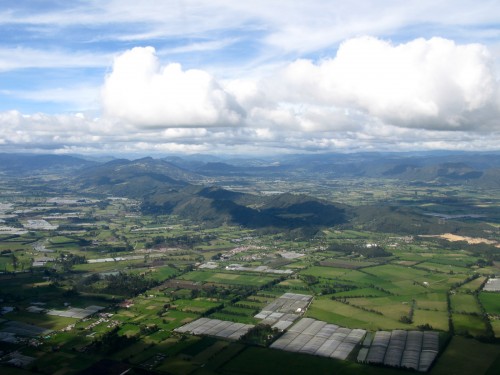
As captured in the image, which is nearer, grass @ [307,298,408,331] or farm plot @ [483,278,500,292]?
grass @ [307,298,408,331]

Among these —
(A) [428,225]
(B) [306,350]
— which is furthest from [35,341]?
(A) [428,225]

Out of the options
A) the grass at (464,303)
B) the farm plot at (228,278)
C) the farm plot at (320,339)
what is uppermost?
the farm plot at (320,339)

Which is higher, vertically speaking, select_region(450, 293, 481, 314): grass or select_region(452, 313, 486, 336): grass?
select_region(452, 313, 486, 336): grass

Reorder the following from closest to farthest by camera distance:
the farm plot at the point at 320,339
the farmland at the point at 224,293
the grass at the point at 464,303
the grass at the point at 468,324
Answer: the farmland at the point at 224,293 < the farm plot at the point at 320,339 < the grass at the point at 468,324 < the grass at the point at 464,303

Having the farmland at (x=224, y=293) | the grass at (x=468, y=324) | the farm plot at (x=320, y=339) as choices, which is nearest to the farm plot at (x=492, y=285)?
the farmland at (x=224, y=293)

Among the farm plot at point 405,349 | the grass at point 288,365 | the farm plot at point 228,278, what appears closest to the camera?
the grass at point 288,365

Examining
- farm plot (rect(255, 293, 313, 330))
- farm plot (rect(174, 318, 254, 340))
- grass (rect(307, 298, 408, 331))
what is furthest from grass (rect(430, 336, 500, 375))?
farm plot (rect(174, 318, 254, 340))

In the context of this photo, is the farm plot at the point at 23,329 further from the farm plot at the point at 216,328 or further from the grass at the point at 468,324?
the grass at the point at 468,324

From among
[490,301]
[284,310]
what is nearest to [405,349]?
[284,310]

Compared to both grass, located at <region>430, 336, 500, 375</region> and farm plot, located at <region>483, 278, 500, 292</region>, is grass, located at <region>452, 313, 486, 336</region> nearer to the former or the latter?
grass, located at <region>430, 336, 500, 375</region>

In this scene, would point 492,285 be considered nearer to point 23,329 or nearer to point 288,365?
point 288,365

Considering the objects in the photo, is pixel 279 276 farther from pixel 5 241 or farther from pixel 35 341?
pixel 5 241
